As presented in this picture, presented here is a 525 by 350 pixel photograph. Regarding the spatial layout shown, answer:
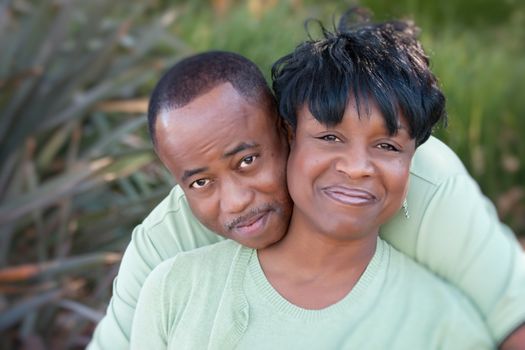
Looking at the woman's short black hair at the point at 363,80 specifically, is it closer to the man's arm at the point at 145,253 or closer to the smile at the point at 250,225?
the smile at the point at 250,225

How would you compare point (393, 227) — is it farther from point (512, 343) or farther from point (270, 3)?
point (270, 3)

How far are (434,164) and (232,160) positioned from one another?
1.62 ft

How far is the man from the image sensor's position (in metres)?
2.28

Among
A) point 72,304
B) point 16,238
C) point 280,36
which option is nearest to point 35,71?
point 16,238

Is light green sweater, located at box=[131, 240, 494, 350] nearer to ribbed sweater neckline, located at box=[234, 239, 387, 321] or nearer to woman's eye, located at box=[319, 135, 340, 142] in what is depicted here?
ribbed sweater neckline, located at box=[234, 239, 387, 321]

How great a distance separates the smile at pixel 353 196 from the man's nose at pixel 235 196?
0.23 m

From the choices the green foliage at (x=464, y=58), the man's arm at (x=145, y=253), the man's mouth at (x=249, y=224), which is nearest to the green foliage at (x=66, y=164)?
the green foliage at (x=464, y=58)

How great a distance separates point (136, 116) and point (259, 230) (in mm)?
3006

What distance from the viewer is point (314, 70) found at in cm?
225

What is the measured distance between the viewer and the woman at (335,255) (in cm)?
216

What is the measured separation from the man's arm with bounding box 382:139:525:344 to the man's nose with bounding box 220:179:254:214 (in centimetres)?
35

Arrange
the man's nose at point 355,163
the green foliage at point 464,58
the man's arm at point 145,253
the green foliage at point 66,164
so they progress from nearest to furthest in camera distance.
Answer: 1. the man's nose at point 355,163
2. the man's arm at point 145,253
3. the green foliage at point 66,164
4. the green foliage at point 464,58

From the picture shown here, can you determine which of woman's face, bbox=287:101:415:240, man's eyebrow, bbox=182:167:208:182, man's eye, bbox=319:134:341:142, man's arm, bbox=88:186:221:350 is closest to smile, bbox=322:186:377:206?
woman's face, bbox=287:101:415:240

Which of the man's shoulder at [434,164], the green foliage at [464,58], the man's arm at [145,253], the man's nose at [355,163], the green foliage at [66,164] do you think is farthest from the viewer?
the green foliage at [464,58]
